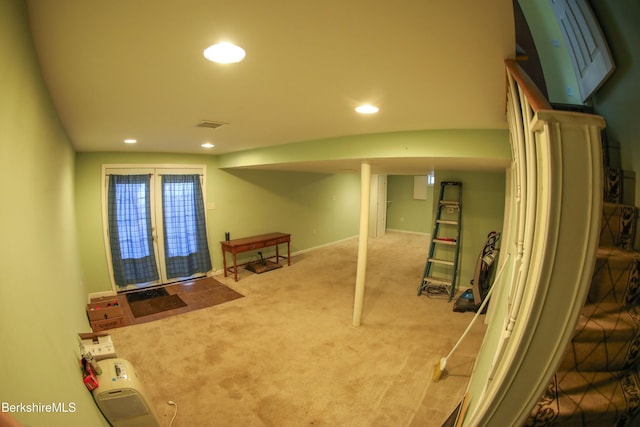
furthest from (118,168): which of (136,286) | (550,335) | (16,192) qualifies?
(550,335)

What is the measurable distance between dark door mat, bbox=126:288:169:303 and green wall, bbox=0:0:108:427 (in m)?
2.99

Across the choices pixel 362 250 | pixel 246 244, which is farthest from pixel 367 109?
pixel 246 244

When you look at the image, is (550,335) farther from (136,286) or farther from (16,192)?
(136,286)

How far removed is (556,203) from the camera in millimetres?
665

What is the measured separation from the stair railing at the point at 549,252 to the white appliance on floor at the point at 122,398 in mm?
1814

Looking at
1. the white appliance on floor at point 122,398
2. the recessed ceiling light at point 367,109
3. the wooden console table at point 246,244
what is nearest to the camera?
the white appliance on floor at point 122,398

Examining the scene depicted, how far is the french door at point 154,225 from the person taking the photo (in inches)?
164

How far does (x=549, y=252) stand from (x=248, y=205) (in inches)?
208

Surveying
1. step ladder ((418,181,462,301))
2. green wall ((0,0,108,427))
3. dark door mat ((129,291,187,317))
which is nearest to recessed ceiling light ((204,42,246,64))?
green wall ((0,0,108,427))

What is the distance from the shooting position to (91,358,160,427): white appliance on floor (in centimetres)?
148

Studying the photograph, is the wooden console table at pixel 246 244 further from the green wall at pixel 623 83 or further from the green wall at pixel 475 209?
the green wall at pixel 623 83

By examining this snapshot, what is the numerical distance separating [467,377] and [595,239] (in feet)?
7.42

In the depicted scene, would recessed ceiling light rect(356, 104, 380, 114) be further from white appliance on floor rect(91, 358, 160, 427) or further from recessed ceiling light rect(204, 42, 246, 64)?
white appliance on floor rect(91, 358, 160, 427)

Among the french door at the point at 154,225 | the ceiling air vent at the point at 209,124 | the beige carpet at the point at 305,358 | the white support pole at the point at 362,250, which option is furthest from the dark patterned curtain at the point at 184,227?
the white support pole at the point at 362,250
